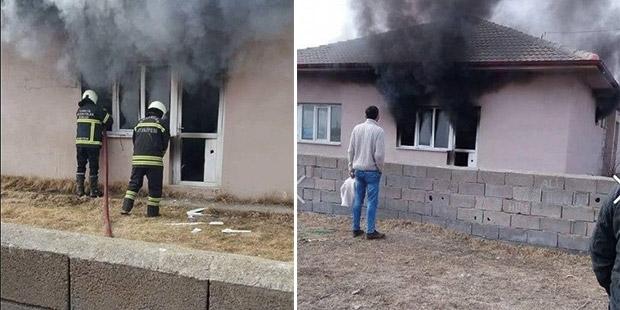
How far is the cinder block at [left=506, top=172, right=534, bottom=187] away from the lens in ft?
7.83

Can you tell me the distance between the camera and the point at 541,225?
2410mm

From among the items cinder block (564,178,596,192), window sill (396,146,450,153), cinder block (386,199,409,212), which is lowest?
cinder block (386,199,409,212)

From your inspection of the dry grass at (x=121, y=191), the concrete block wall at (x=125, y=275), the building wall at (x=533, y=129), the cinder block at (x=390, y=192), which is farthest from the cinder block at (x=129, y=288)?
the building wall at (x=533, y=129)

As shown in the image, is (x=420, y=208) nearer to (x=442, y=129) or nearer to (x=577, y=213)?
(x=442, y=129)

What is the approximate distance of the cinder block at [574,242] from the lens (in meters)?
2.32

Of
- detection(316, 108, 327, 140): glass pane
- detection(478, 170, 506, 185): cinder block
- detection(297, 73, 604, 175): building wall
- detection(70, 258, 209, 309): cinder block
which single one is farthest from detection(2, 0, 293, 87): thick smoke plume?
detection(478, 170, 506, 185): cinder block

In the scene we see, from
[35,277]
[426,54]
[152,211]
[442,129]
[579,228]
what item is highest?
[426,54]

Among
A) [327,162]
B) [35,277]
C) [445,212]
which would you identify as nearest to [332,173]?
[327,162]

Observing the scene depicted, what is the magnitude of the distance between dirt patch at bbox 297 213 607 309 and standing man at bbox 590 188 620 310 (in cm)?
14

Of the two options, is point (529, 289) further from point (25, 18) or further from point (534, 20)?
point (25, 18)

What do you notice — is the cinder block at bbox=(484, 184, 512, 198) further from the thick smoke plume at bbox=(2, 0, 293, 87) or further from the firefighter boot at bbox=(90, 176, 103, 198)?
the firefighter boot at bbox=(90, 176, 103, 198)

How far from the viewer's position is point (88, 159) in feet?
10.7

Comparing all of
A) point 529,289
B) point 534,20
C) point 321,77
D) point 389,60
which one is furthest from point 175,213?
point 534,20

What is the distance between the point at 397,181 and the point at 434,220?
0.75ft
